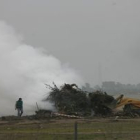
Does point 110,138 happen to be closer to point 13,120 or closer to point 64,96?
point 13,120

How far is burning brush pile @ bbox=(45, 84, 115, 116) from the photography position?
3553 cm

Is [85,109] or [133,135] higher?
[85,109]

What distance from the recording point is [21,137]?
1725 cm

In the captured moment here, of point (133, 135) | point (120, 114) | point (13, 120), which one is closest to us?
point (133, 135)

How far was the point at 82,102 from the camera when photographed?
3603 cm

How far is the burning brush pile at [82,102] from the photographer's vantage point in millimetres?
35531

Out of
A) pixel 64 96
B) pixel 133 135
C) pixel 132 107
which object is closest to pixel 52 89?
pixel 64 96

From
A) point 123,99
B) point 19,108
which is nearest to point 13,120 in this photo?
point 19,108

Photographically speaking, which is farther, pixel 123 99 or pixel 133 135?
pixel 123 99

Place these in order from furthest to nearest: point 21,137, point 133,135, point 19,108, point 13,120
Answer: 1. point 19,108
2. point 13,120
3. point 133,135
4. point 21,137

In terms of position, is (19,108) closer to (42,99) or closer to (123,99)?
(42,99)

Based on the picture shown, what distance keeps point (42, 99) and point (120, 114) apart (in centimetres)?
1020

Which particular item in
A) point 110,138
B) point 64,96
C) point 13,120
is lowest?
point 110,138

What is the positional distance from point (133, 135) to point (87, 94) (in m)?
18.1
